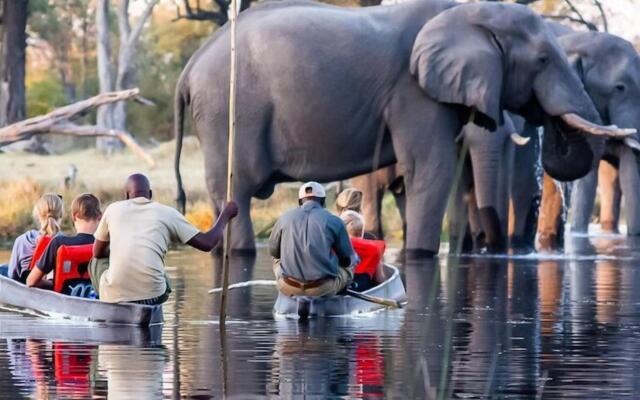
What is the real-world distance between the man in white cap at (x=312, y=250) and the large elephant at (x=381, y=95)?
10627mm

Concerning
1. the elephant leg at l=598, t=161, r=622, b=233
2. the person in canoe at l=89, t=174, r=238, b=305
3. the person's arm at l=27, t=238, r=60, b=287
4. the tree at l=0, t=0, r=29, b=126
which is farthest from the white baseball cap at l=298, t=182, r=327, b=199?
the tree at l=0, t=0, r=29, b=126

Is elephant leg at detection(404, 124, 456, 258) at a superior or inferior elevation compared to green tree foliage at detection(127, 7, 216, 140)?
inferior

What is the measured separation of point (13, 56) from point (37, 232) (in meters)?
35.5

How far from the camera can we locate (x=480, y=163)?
31.2m

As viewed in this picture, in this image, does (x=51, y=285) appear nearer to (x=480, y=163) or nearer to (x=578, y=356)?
(x=578, y=356)

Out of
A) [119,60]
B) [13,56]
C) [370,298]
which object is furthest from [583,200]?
[370,298]

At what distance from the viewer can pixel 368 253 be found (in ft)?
63.3

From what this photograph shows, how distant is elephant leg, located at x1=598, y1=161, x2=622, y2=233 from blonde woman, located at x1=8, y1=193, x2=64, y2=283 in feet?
78.5

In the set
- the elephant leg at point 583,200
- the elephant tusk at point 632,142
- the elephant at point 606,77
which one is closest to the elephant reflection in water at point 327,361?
the elephant tusk at point 632,142

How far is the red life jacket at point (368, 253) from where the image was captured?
62.5ft

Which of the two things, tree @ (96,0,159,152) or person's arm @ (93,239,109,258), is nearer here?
person's arm @ (93,239,109,258)

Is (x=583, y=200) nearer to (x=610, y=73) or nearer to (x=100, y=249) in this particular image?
(x=610, y=73)

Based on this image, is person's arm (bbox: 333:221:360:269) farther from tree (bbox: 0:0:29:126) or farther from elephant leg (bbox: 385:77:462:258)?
tree (bbox: 0:0:29:126)

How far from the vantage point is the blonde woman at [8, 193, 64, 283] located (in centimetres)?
1836
